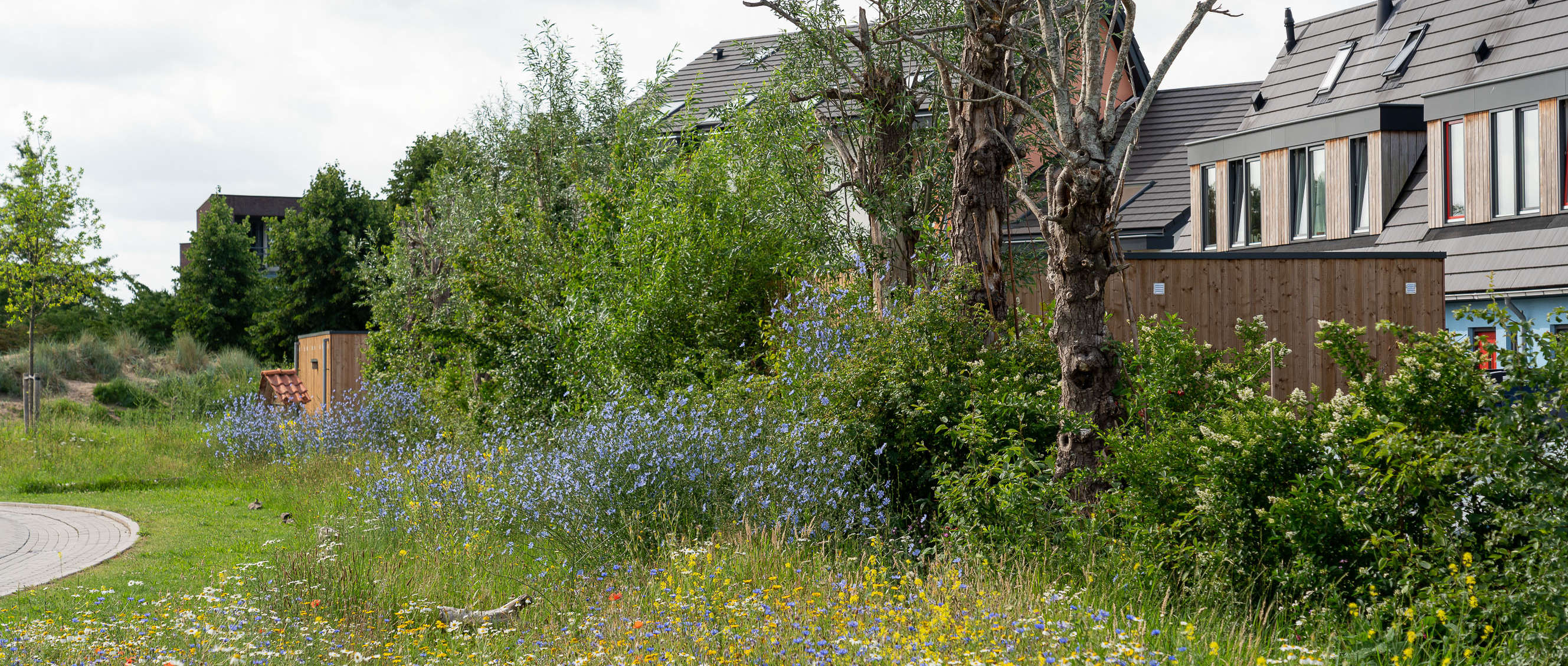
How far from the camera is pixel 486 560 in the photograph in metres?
6.77

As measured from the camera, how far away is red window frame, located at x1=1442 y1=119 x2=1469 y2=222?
19953 millimetres

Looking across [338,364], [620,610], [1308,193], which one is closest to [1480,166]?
[1308,193]

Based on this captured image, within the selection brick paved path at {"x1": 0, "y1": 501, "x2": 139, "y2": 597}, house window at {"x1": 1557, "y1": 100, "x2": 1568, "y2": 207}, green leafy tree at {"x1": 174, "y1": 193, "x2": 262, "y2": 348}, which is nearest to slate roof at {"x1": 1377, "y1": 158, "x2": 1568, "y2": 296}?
house window at {"x1": 1557, "y1": 100, "x2": 1568, "y2": 207}

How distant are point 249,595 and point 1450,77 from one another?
21.7 meters

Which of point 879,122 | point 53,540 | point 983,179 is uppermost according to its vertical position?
point 879,122

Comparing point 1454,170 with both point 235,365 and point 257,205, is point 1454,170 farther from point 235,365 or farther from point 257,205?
point 257,205

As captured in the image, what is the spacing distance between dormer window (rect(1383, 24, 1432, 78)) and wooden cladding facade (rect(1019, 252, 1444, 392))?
407 inches

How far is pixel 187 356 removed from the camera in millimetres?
28703

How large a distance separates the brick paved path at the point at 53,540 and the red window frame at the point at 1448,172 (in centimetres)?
2064

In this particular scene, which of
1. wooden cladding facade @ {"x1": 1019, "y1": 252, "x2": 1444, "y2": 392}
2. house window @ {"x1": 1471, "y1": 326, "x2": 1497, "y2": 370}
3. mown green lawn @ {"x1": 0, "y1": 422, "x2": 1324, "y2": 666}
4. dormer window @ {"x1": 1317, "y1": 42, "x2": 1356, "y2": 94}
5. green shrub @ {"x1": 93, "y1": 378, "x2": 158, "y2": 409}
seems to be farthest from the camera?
dormer window @ {"x1": 1317, "y1": 42, "x2": 1356, "y2": 94}

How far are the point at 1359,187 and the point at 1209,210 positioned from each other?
3.57 metres

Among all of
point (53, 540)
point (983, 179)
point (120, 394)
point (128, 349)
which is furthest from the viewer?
point (128, 349)

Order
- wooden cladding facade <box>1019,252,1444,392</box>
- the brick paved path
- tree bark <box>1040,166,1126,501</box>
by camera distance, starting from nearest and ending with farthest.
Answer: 1. tree bark <box>1040,166,1126,501</box>
2. the brick paved path
3. wooden cladding facade <box>1019,252,1444,392</box>

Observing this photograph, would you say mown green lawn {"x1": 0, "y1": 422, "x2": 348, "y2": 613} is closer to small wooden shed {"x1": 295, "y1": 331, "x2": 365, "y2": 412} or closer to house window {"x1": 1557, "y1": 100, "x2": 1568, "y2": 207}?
small wooden shed {"x1": 295, "y1": 331, "x2": 365, "y2": 412}
